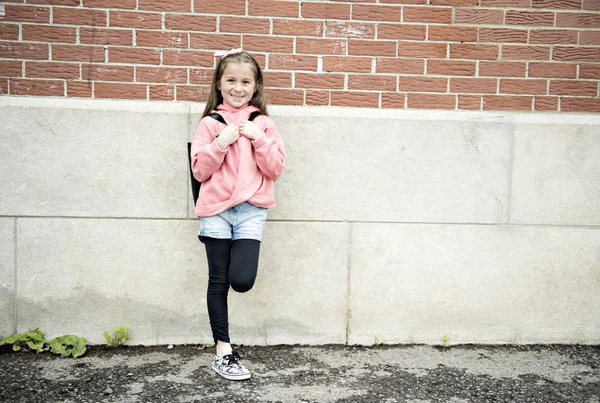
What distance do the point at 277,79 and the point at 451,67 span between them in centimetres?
114

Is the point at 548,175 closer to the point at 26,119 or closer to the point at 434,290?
the point at 434,290

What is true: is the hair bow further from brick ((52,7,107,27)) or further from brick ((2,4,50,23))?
brick ((2,4,50,23))

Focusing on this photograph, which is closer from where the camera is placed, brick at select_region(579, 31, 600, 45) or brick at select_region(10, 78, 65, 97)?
brick at select_region(10, 78, 65, 97)

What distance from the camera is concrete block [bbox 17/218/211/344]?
3.58m

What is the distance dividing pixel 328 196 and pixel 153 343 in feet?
4.94

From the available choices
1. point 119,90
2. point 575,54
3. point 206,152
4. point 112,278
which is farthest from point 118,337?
point 575,54

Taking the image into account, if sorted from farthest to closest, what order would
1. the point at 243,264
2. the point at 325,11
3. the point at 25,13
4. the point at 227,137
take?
the point at 325,11, the point at 25,13, the point at 243,264, the point at 227,137

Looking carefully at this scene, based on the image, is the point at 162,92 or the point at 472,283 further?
the point at 472,283

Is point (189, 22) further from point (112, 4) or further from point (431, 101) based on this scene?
point (431, 101)

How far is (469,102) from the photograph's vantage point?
3.67 meters

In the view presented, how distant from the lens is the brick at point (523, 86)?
3672 millimetres

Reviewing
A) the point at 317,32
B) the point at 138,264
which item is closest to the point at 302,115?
the point at 317,32

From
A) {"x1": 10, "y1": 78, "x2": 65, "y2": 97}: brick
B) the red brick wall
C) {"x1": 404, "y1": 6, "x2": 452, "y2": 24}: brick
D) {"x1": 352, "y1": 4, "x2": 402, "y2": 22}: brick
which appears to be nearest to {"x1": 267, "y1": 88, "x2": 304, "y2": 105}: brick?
the red brick wall

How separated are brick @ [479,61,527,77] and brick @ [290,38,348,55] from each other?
919mm
